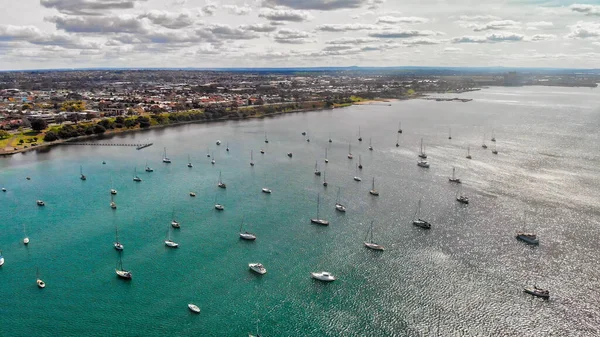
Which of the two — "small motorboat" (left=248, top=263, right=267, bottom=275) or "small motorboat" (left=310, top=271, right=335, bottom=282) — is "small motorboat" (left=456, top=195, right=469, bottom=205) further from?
"small motorboat" (left=248, top=263, right=267, bottom=275)

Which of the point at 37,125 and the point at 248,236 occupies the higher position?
the point at 37,125

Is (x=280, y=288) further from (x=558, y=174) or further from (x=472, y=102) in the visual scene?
(x=472, y=102)

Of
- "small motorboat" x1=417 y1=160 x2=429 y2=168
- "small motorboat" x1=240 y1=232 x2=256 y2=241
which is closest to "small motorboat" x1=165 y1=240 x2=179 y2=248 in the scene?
"small motorboat" x1=240 y1=232 x2=256 y2=241

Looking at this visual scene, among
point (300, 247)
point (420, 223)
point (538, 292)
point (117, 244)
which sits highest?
point (420, 223)

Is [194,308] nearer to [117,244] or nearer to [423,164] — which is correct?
[117,244]

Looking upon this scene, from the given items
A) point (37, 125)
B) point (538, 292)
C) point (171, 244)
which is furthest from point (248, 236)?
point (37, 125)

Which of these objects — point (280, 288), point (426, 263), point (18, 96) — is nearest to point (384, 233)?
point (426, 263)
